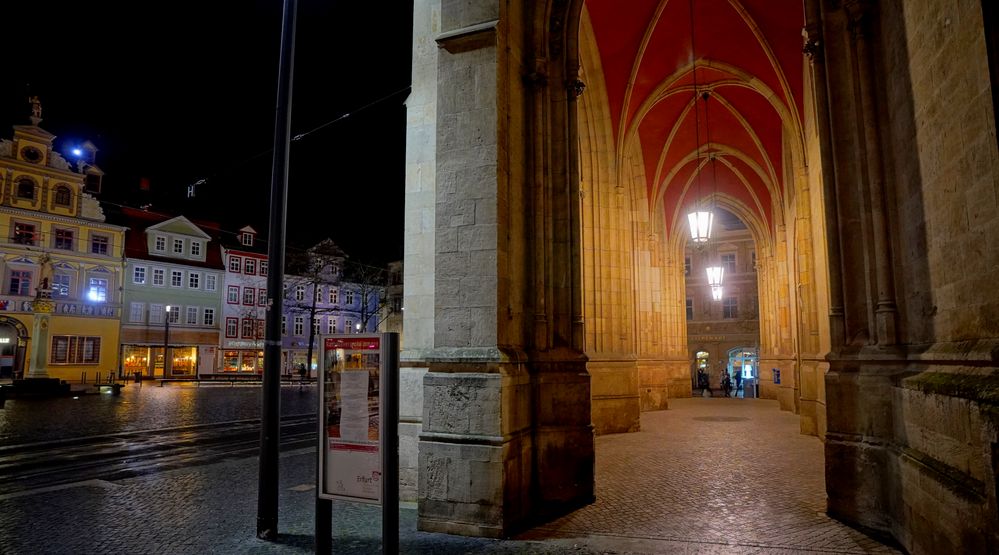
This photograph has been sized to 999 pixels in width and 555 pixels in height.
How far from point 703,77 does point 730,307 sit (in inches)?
1181

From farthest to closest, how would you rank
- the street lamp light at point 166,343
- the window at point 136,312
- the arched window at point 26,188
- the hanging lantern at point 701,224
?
the window at point 136,312 < the street lamp light at point 166,343 < the arched window at point 26,188 < the hanging lantern at point 701,224

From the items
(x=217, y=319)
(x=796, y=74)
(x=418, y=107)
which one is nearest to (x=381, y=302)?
(x=217, y=319)

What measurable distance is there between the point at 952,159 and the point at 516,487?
502cm

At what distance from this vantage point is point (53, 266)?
37.8 m

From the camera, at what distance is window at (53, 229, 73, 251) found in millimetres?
38156

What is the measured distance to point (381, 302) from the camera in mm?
52375

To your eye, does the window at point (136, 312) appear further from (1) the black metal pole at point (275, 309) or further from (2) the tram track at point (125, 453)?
(1) the black metal pole at point (275, 309)

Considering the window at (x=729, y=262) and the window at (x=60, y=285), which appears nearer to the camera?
the window at (x=60, y=285)

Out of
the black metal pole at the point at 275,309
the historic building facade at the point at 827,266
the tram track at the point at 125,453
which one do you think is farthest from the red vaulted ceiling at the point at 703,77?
the tram track at the point at 125,453

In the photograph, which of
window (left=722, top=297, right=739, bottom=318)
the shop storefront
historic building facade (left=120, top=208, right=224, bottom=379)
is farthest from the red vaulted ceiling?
the shop storefront

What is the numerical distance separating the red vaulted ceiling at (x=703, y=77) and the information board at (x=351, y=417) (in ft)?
39.8

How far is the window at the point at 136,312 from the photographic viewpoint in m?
42.2

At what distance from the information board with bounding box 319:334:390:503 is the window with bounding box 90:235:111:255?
43.1 m

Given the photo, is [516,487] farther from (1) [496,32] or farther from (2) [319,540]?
(1) [496,32]
